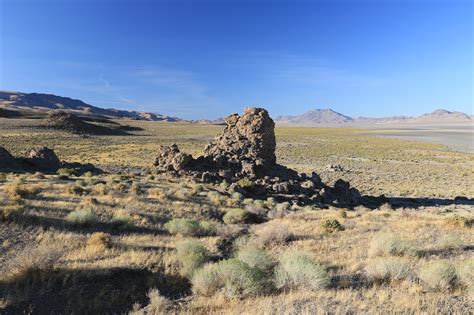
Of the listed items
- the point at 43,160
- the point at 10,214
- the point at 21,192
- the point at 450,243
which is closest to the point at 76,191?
the point at 21,192

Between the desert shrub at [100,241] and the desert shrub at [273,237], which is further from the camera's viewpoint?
the desert shrub at [273,237]

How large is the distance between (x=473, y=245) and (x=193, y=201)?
11.4 meters

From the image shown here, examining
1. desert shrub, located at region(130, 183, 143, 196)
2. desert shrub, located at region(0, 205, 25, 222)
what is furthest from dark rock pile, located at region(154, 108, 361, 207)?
desert shrub, located at region(0, 205, 25, 222)

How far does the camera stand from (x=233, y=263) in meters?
6.49

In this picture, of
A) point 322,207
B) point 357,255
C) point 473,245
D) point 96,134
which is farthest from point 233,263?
point 96,134

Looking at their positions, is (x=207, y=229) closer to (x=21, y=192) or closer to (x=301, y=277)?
(x=301, y=277)

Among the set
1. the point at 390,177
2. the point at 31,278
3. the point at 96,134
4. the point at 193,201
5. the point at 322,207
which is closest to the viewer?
the point at 31,278

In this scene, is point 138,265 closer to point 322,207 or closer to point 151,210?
point 151,210

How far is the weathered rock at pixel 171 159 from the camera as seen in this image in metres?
25.4

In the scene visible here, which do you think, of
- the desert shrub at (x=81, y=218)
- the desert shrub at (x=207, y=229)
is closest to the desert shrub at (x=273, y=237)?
the desert shrub at (x=207, y=229)

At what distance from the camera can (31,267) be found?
668 cm

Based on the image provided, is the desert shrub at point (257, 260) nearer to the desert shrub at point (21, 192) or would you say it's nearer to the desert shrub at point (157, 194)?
the desert shrub at point (21, 192)

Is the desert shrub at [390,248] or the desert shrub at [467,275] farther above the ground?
the desert shrub at [467,275]

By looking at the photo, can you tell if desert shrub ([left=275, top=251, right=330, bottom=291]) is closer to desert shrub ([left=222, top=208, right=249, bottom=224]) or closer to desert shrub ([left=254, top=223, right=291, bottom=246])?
desert shrub ([left=254, top=223, right=291, bottom=246])
